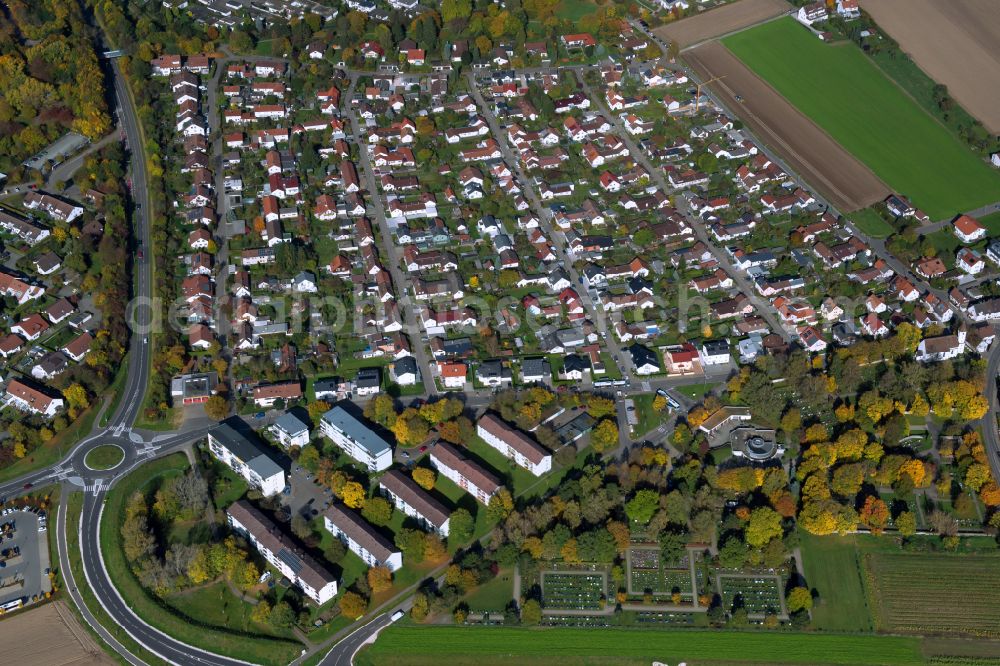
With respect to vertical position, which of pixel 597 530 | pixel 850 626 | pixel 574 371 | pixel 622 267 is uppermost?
pixel 622 267

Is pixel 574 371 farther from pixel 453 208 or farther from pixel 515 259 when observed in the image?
pixel 453 208

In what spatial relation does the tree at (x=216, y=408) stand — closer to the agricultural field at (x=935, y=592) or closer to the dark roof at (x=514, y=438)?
the dark roof at (x=514, y=438)

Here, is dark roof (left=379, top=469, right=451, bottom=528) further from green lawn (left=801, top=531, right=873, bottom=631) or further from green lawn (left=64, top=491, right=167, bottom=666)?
green lawn (left=801, top=531, right=873, bottom=631)

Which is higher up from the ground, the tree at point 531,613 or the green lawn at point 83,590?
the green lawn at point 83,590

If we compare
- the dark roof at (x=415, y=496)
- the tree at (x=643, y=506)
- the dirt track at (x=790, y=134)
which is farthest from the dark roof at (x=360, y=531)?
the dirt track at (x=790, y=134)

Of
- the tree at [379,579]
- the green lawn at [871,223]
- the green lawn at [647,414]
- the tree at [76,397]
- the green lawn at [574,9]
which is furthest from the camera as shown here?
the green lawn at [574,9]

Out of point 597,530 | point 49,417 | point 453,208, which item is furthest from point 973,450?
point 49,417
